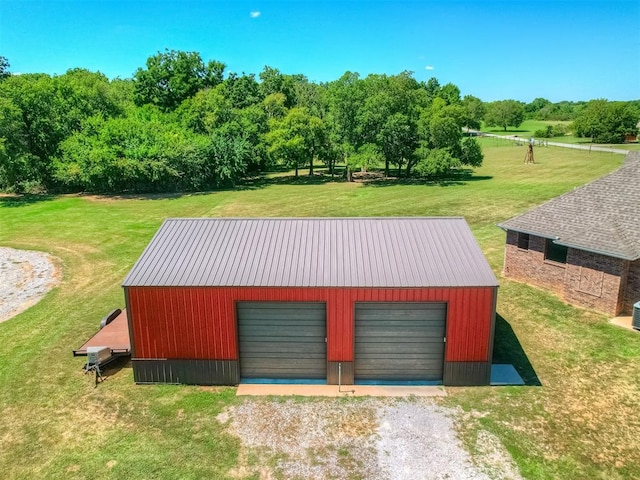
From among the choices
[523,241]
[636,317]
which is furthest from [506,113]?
[636,317]

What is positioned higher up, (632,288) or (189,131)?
(189,131)

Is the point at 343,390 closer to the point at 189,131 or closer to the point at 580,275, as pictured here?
the point at 580,275

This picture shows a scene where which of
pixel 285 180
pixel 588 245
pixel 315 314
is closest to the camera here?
pixel 315 314

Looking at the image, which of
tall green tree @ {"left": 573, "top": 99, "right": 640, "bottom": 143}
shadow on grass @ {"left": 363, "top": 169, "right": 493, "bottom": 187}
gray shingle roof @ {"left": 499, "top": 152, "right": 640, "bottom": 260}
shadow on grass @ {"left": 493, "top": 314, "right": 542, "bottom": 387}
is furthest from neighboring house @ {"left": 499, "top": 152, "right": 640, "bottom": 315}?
tall green tree @ {"left": 573, "top": 99, "right": 640, "bottom": 143}

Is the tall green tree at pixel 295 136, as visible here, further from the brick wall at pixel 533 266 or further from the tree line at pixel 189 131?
the brick wall at pixel 533 266

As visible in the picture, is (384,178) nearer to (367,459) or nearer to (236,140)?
(236,140)

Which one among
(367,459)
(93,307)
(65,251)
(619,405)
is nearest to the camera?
(367,459)

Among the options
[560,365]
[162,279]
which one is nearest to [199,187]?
[162,279]
